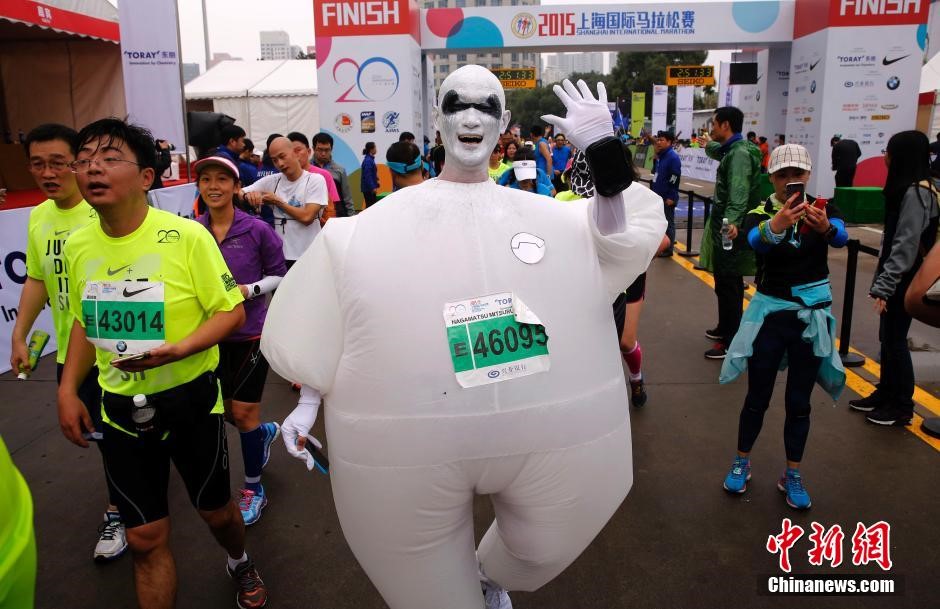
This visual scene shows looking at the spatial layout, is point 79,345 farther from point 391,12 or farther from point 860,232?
point 391,12

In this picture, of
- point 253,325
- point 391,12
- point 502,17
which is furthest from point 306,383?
point 502,17

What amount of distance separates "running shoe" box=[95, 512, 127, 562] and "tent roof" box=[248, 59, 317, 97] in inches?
718

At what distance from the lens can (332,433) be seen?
2.06 meters

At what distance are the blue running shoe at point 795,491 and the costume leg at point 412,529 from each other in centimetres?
209

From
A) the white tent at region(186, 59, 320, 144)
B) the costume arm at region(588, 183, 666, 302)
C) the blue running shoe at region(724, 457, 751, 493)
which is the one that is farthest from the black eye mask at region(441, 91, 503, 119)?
the white tent at region(186, 59, 320, 144)

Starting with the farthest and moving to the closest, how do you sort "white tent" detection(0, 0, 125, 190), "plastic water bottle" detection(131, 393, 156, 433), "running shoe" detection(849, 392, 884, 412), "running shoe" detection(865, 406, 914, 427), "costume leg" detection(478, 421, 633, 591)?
"white tent" detection(0, 0, 125, 190), "running shoe" detection(849, 392, 884, 412), "running shoe" detection(865, 406, 914, 427), "plastic water bottle" detection(131, 393, 156, 433), "costume leg" detection(478, 421, 633, 591)

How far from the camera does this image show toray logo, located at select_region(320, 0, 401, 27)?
49.5ft

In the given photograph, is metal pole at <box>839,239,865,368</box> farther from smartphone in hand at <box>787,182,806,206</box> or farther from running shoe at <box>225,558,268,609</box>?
running shoe at <box>225,558,268,609</box>

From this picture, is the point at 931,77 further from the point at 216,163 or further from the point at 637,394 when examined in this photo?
the point at 216,163

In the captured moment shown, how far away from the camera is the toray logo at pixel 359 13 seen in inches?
595

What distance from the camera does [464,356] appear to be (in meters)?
1.87

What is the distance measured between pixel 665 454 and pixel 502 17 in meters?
14.7

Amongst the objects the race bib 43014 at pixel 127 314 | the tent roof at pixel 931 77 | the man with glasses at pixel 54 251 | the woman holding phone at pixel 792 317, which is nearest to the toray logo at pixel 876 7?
the tent roof at pixel 931 77

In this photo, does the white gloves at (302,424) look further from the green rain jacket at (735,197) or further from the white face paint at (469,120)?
the green rain jacket at (735,197)
